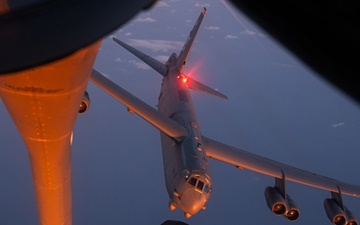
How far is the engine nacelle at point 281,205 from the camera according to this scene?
16.5 meters

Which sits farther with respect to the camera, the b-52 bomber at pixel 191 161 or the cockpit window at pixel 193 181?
the b-52 bomber at pixel 191 161

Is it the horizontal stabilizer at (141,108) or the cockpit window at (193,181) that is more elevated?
the horizontal stabilizer at (141,108)

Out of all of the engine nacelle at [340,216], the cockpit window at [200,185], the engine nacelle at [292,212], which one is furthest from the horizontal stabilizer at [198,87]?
the cockpit window at [200,185]

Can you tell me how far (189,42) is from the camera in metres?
23.1

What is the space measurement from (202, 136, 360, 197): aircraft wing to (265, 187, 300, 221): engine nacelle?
76 cm

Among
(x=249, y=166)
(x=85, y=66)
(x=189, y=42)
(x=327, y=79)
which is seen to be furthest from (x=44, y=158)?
(x=189, y=42)

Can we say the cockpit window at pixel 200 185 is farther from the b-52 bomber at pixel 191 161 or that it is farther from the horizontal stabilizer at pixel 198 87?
the horizontal stabilizer at pixel 198 87

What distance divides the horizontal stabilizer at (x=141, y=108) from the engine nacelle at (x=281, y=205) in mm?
3867

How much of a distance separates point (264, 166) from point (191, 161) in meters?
4.53

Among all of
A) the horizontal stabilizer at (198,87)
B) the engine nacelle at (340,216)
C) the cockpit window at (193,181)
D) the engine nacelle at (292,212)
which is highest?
the cockpit window at (193,181)

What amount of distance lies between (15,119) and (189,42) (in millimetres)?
17846

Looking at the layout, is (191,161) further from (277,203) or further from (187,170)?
(277,203)

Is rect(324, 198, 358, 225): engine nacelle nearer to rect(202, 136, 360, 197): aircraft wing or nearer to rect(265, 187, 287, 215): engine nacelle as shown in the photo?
rect(202, 136, 360, 197): aircraft wing

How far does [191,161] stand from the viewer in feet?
45.0
